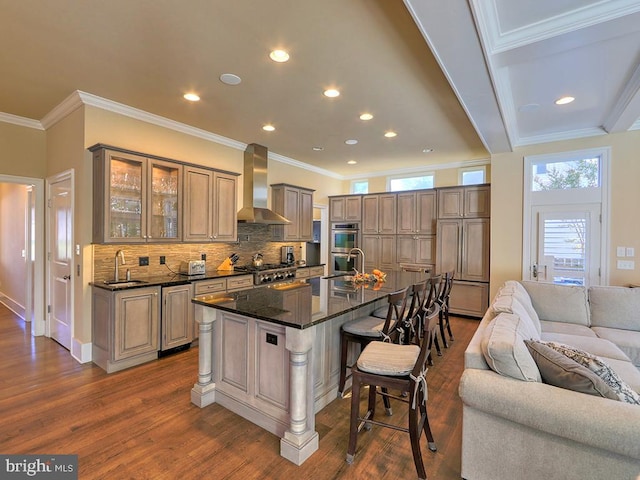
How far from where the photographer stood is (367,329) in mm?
2572

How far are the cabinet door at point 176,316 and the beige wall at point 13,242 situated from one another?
3.18 m

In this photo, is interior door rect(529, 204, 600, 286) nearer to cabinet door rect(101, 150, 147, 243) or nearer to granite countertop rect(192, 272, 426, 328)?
granite countertop rect(192, 272, 426, 328)

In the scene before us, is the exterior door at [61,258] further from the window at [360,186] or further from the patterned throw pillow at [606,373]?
the window at [360,186]

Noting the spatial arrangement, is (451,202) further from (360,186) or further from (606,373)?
(606,373)

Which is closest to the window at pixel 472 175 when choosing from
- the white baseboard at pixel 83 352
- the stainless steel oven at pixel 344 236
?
the stainless steel oven at pixel 344 236

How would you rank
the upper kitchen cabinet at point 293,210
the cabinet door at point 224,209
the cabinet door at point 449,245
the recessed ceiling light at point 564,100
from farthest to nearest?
the upper kitchen cabinet at point 293,210 < the cabinet door at point 449,245 < the cabinet door at point 224,209 < the recessed ceiling light at point 564,100

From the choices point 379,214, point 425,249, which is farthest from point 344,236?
point 425,249

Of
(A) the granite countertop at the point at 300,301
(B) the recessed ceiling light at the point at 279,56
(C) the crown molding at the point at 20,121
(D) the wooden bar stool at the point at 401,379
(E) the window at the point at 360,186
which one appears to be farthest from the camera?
(E) the window at the point at 360,186

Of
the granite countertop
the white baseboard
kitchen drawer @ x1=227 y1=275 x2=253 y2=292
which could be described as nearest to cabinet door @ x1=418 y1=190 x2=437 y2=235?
the granite countertop

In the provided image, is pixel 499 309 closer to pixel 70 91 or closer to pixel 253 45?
pixel 253 45

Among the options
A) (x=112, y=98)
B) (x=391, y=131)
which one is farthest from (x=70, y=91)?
(x=391, y=131)

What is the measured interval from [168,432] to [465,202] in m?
5.41

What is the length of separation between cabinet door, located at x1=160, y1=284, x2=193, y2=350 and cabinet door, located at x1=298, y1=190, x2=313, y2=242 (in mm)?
2795

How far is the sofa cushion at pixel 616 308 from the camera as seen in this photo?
3258 mm
